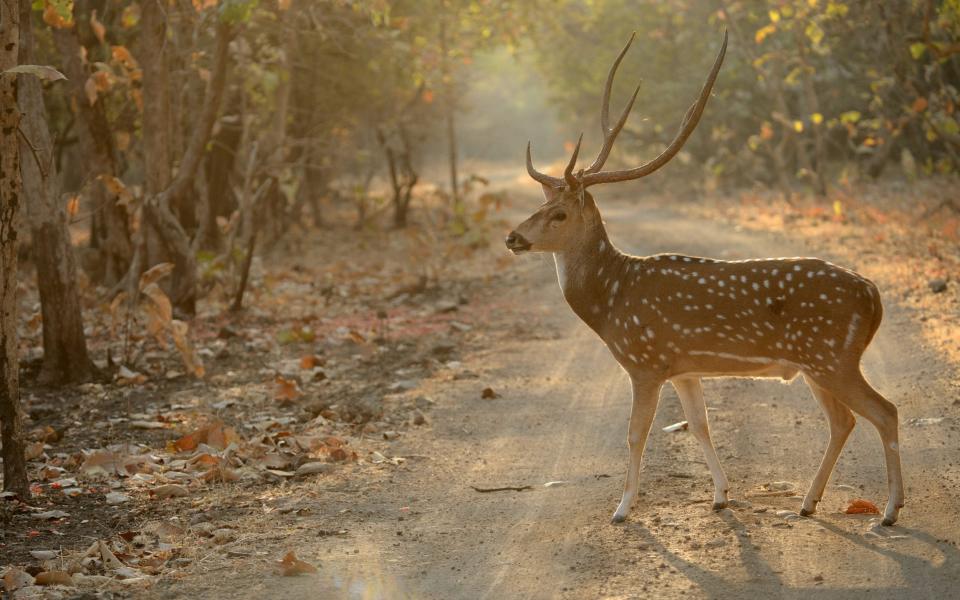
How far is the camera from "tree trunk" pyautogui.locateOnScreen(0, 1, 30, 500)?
6.84m

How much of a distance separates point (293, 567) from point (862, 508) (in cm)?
313

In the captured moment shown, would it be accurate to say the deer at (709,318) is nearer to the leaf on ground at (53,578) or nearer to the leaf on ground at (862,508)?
the leaf on ground at (862,508)

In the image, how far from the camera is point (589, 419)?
9.04 m

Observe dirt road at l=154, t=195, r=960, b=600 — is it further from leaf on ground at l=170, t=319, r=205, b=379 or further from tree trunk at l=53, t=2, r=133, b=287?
tree trunk at l=53, t=2, r=133, b=287

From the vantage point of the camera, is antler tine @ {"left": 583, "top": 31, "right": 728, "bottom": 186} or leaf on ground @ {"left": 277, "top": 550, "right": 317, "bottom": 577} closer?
leaf on ground @ {"left": 277, "top": 550, "right": 317, "bottom": 577}

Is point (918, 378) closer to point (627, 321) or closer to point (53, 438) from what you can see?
point (627, 321)

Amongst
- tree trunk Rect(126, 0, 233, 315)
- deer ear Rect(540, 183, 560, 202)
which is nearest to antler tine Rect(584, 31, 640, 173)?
deer ear Rect(540, 183, 560, 202)

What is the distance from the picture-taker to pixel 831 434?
6.56 meters

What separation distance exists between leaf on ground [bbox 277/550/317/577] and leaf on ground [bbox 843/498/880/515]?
9.76 feet

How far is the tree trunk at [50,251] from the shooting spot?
937cm

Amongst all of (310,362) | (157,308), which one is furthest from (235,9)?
(310,362)

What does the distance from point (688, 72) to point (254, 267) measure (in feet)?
49.0

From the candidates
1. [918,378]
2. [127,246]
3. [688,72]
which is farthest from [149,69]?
[688,72]

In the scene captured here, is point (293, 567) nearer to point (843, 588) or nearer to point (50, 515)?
point (50, 515)
